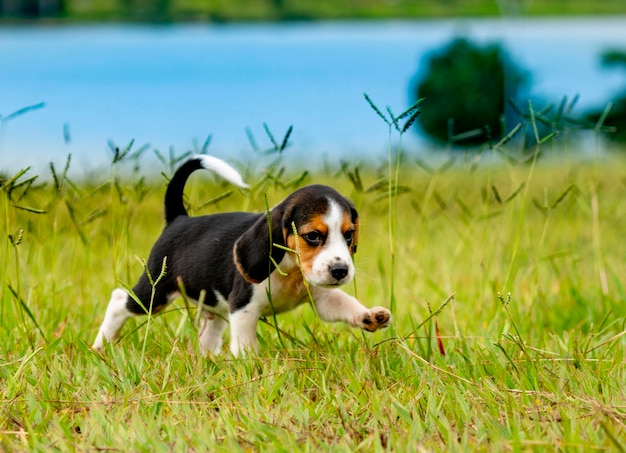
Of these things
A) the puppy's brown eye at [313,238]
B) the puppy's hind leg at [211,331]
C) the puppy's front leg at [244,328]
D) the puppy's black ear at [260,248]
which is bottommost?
the puppy's hind leg at [211,331]

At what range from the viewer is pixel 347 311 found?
3.82m

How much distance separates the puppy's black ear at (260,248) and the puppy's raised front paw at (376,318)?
467 mm

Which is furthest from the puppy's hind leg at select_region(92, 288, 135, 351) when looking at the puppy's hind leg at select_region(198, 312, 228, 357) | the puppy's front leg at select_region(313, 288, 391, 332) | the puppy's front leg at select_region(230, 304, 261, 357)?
the puppy's front leg at select_region(313, 288, 391, 332)

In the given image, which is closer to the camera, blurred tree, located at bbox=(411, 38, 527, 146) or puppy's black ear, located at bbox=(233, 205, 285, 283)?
puppy's black ear, located at bbox=(233, 205, 285, 283)

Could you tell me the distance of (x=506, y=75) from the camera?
23.1m

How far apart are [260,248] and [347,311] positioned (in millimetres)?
496

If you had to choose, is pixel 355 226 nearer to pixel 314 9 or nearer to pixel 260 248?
pixel 260 248

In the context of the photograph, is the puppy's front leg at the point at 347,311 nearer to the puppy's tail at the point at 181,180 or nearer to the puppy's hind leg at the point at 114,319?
the puppy's tail at the point at 181,180

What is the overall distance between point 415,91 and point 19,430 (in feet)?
69.1

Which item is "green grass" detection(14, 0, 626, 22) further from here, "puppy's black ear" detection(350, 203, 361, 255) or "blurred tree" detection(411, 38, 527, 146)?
"puppy's black ear" detection(350, 203, 361, 255)

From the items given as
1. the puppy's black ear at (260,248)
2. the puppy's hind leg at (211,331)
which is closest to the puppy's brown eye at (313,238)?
the puppy's black ear at (260,248)

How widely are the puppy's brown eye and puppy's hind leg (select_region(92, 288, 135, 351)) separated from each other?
1204mm

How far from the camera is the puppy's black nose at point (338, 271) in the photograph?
3.45 m

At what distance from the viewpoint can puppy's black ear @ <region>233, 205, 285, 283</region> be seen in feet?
12.1
